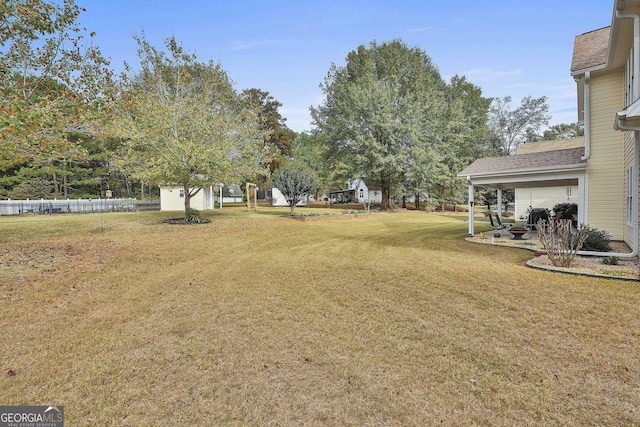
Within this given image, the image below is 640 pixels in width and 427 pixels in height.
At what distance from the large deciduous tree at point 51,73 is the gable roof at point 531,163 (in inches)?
481

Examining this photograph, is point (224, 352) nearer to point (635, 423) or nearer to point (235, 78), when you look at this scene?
point (635, 423)

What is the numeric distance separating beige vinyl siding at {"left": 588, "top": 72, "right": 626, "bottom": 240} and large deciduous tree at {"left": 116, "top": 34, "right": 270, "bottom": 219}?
1359 centimetres

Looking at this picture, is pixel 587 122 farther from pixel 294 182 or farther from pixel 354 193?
pixel 354 193

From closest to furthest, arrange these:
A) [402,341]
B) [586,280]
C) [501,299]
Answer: [402,341]
[501,299]
[586,280]

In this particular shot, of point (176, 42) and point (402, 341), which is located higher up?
point (176, 42)

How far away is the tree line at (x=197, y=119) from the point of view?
696cm

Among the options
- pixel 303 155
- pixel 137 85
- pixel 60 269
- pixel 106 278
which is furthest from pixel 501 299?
pixel 303 155

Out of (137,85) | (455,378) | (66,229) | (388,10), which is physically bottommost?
(455,378)

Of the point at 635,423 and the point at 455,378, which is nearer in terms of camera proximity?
the point at 635,423

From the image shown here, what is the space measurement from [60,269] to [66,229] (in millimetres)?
6797

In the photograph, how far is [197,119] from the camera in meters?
13.7

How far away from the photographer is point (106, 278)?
248 inches

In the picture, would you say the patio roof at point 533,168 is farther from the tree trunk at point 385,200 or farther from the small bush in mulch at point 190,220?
the tree trunk at point 385,200

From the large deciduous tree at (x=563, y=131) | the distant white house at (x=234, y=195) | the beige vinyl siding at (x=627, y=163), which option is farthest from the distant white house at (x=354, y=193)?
the beige vinyl siding at (x=627, y=163)
